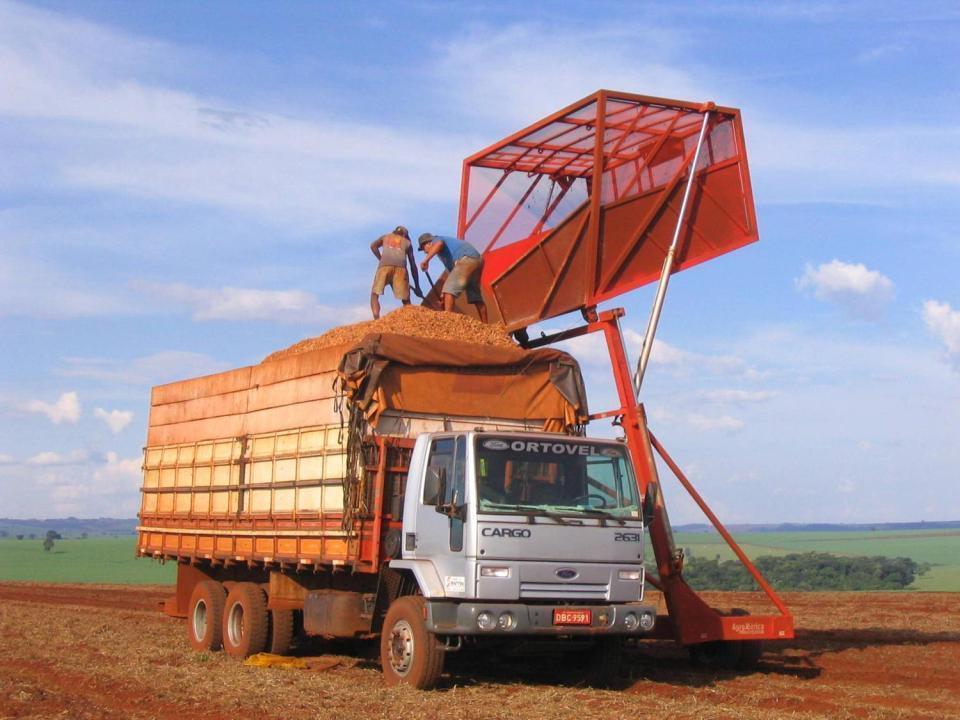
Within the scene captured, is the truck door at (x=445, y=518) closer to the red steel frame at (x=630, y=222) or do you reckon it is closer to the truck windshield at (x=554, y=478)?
the truck windshield at (x=554, y=478)

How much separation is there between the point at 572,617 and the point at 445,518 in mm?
1575

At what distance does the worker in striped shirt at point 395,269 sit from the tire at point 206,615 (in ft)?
15.0

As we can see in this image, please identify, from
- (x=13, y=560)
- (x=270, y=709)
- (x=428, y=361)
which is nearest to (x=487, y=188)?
(x=428, y=361)

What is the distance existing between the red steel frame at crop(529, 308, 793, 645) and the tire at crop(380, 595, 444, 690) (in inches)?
110

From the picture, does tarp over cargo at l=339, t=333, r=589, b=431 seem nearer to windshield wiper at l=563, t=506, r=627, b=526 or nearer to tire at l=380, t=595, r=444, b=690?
windshield wiper at l=563, t=506, r=627, b=526

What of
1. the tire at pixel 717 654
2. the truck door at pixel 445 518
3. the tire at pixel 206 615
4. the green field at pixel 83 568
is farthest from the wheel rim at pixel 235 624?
the green field at pixel 83 568

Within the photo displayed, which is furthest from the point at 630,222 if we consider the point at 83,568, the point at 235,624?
the point at 83,568

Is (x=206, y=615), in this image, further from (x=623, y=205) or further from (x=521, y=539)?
(x=623, y=205)

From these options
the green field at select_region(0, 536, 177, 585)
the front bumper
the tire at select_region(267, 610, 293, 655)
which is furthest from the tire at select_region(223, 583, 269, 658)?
the green field at select_region(0, 536, 177, 585)

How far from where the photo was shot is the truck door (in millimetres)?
11766

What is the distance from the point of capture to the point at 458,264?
684 inches

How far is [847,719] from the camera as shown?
1057 centimetres

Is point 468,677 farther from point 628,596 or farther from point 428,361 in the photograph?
point 428,361

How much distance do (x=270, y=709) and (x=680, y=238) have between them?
812 cm
